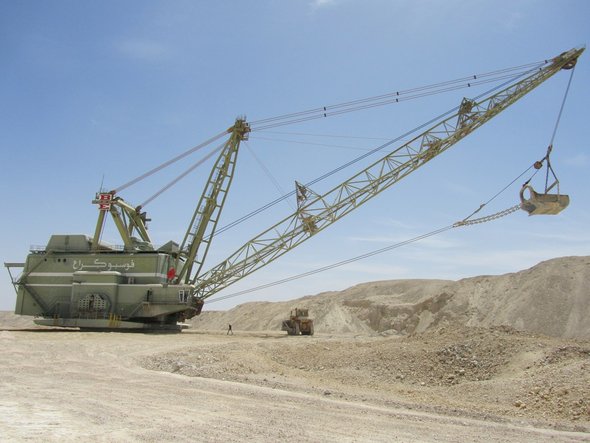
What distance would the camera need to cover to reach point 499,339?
15492mm

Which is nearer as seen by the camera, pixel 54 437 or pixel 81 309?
pixel 54 437

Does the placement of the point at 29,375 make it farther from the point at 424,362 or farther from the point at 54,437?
the point at 424,362

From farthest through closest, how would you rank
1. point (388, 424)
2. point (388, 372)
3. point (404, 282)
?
point (404, 282) < point (388, 372) < point (388, 424)

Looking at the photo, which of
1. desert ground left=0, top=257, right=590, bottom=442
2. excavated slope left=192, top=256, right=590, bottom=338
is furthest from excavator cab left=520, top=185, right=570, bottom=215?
excavated slope left=192, top=256, right=590, bottom=338

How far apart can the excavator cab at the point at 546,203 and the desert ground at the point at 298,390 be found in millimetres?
5007

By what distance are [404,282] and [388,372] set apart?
41613mm

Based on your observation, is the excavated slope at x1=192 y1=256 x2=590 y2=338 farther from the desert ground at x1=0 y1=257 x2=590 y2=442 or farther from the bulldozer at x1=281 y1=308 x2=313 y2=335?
the desert ground at x1=0 y1=257 x2=590 y2=442

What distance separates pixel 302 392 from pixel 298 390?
24 cm

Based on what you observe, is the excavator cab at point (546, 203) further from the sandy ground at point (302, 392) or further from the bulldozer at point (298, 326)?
the bulldozer at point (298, 326)

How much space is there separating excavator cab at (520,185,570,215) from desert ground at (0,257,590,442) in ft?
16.4

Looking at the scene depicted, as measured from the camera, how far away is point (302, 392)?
11.1 m

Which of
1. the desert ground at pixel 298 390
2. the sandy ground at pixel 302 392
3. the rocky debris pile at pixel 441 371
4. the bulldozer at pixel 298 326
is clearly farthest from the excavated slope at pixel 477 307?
the sandy ground at pixel 302 392

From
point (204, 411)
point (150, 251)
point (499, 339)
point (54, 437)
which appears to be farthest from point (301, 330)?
point (54, 437)

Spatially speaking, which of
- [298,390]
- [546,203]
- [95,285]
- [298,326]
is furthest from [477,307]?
[298,390]
